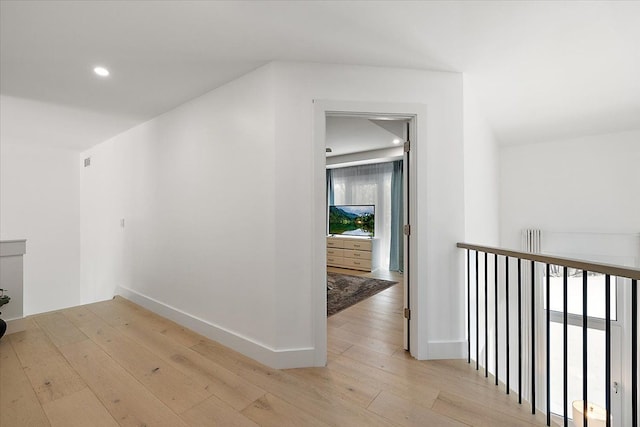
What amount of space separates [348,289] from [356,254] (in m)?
1.57

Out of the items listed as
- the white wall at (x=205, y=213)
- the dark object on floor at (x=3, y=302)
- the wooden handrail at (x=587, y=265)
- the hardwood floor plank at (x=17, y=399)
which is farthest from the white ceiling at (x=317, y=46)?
the hardwood floor plank at (x=17, y=399)

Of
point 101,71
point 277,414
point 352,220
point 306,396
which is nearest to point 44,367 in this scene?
point 277,414

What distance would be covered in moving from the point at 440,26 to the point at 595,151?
327cm

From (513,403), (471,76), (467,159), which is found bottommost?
(513,403)

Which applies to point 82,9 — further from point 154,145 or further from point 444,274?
point 444,274

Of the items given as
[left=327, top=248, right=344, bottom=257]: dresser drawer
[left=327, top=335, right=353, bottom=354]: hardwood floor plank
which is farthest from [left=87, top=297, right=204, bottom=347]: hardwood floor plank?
[left=327, top=248, right=344, bottom=257]: dresser drawer

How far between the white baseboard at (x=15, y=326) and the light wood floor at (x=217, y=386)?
0.15 meters

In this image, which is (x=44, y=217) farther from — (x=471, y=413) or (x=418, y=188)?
(x=471, y=413)

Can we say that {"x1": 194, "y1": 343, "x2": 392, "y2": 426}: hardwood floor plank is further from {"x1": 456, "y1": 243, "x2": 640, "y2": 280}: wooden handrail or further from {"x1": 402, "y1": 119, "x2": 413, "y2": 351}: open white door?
{"x1": 456, "y1": 243, "x2": 640, "y2": 280}: wooden handrail

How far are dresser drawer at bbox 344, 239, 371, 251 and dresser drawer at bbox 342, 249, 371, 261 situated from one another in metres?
0.07

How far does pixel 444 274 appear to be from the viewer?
221 centimetres

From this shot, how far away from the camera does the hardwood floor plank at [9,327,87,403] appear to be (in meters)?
1.78

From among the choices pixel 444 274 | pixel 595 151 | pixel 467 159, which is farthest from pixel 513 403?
pixel 595 151

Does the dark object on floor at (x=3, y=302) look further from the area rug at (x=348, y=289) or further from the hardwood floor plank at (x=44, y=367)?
the area rug at (x=348, y=289)
